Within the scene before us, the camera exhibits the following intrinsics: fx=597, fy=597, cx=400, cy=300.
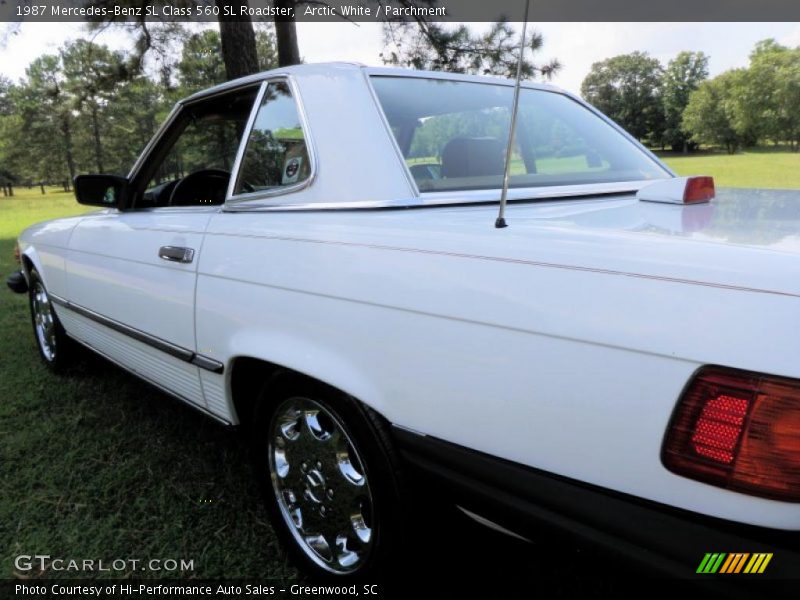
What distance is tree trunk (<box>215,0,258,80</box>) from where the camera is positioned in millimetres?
6715

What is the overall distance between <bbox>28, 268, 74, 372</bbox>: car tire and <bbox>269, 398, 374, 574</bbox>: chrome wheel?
2.52m

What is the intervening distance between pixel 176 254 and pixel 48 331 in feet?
8.01

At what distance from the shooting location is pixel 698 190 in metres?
1.76

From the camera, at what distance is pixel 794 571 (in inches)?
39.7

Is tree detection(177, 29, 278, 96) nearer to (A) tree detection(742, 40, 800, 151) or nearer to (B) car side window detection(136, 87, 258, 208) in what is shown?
(B) car side window detection(136, 87, 258, 208)

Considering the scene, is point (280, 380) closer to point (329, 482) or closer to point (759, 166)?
point (329, 482)

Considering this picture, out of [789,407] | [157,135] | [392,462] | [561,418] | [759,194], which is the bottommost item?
[392,462]

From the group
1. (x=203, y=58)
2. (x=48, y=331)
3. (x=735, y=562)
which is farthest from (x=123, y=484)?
(x=203, y=58)

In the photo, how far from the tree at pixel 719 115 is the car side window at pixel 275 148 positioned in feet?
41.3

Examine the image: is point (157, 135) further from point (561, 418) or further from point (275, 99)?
point (561, 418)

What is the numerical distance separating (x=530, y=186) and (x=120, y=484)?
2182 mm

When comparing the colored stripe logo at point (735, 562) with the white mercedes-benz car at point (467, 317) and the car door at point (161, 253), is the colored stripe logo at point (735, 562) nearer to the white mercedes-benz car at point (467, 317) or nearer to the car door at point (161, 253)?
the white mercedes-benz car at point (467, 317)

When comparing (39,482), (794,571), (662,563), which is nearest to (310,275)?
(662,563)

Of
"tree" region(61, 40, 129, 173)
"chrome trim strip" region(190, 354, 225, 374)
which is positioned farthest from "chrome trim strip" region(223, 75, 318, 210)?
"tree" region(61, 40, 129, 173)
